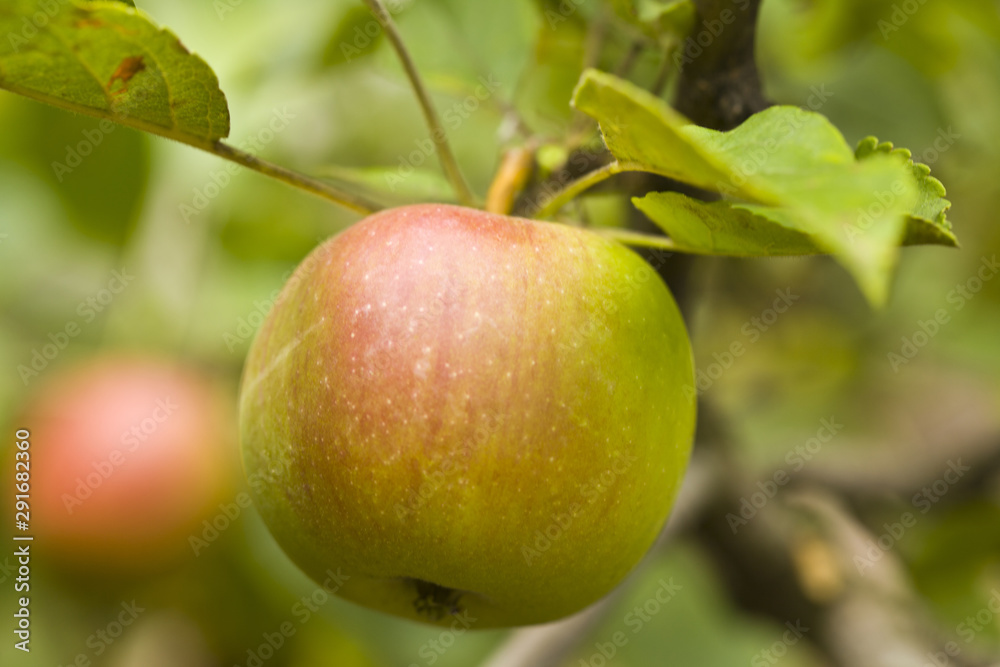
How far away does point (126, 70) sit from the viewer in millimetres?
443

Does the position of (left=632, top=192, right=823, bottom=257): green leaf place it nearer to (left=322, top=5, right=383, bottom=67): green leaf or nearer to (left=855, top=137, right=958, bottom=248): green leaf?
(left=855, top=137, right=958, bottom=248): green leaf

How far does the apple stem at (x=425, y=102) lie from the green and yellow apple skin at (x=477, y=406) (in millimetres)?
128

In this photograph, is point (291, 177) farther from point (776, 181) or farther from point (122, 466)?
point (122, 466)

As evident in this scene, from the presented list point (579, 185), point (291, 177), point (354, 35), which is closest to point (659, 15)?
point (579, 185)

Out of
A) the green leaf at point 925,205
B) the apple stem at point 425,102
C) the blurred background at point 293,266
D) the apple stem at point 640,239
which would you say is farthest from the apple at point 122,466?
the green leaf at point 925,205

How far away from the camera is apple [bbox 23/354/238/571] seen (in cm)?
112

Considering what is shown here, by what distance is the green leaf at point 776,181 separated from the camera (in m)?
0.30

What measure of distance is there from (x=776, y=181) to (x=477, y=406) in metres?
0.19

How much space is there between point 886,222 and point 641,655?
1579mm

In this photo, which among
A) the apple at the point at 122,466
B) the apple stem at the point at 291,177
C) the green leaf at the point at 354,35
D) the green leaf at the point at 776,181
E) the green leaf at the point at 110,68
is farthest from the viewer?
the apple at the point at 122,466

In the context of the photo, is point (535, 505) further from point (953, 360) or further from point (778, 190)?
point (953, 360)

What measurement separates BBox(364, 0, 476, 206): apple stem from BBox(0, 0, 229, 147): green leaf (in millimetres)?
136

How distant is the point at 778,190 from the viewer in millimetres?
318

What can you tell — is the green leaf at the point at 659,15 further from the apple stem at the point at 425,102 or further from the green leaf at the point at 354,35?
the green leaf at the point at 354,35
